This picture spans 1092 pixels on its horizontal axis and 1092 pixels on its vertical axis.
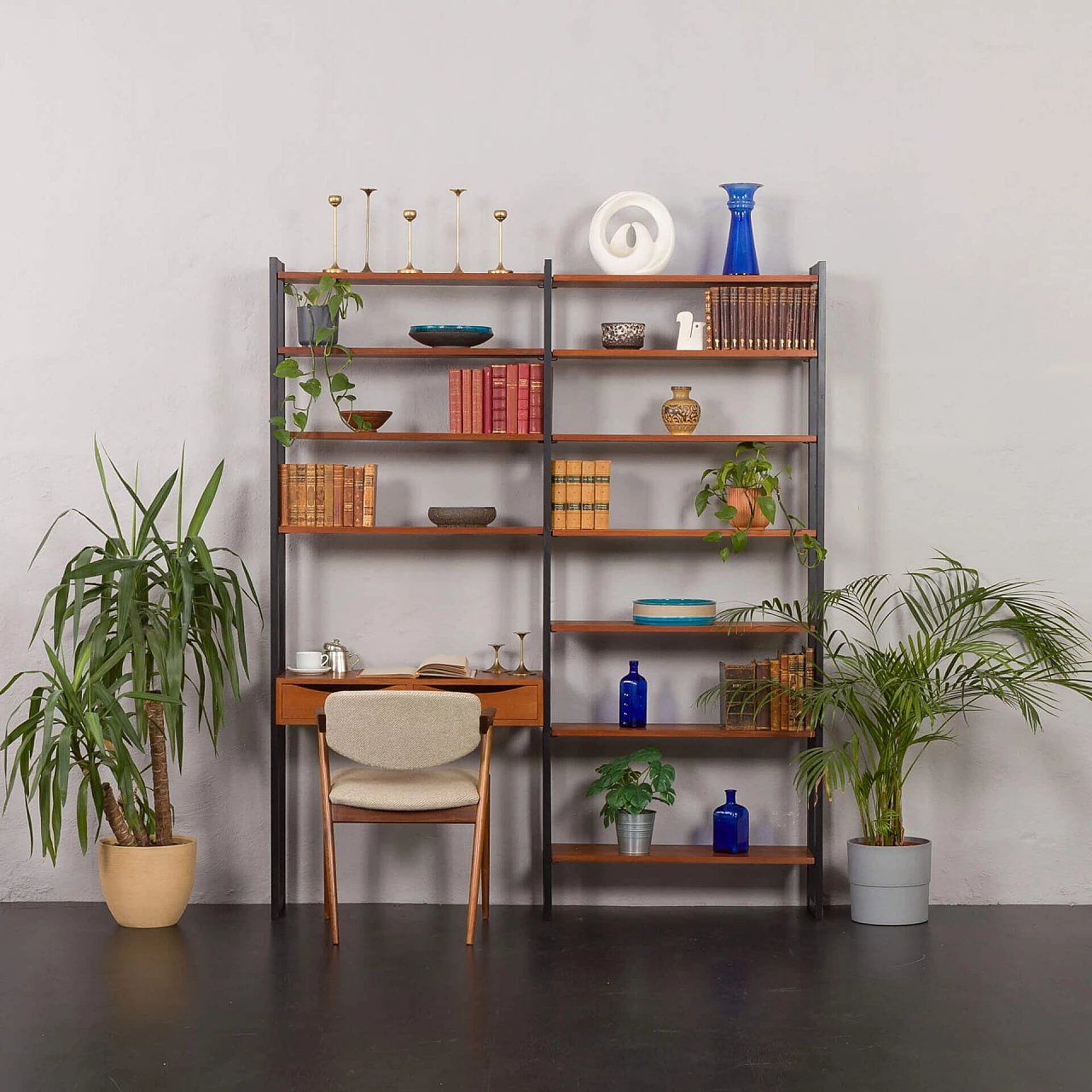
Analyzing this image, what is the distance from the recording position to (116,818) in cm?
430

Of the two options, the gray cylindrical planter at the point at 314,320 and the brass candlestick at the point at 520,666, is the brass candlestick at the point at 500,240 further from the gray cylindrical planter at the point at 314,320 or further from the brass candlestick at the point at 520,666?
the gray cylindrical planter at the point at 314,320

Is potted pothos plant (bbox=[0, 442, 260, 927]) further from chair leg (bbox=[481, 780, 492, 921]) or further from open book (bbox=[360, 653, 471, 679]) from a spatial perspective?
chair leg (bbox=[481, 780, 492, 921])

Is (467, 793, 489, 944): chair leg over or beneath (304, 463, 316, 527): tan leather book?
beneath

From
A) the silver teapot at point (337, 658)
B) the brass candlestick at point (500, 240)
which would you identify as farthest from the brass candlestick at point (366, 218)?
the silver teapot at point (337, 658)

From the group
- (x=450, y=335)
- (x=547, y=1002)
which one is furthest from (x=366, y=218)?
(x=547, y=1002)

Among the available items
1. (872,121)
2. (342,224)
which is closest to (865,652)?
(872,121)

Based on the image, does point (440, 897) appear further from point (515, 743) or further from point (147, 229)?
point (147, 229)

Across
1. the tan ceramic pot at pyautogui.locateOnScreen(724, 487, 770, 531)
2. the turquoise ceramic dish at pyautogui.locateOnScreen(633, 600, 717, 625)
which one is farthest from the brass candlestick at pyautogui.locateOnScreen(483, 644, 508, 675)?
the tan ceramic pot at pyautogui.locateOnScreen(724, 487, 770, 531)

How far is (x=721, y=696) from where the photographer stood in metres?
4.54

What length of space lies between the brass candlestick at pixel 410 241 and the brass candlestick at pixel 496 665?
143cm

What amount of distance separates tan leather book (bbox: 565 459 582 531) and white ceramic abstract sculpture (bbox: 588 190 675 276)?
2.50 ft

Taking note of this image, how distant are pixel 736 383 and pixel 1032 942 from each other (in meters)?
2.26

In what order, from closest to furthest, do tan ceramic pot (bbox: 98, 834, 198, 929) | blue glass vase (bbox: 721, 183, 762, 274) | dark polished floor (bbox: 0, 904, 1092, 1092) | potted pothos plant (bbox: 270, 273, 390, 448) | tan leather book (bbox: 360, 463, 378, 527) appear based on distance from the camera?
1. dark polished floor (bbox: 0, 904, 1092, 1092)
2. tan ceramic pot (bbox: 98, 834, 198, 929)
3. potted pothos plant (bbox: 270, 273, 390, 448)
4. tan leather book (bbox: 360, 463, 378, 527)
5. blue glass vase (bbox: 721, 183, 762, 274)

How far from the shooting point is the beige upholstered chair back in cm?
397
